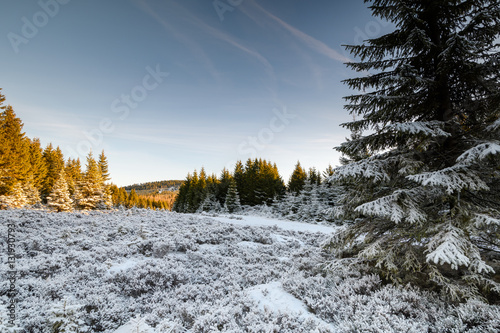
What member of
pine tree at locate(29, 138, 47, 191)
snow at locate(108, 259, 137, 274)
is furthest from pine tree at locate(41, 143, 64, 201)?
snow at locate(108, 259, 137, 274)

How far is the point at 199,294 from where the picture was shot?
6.08 m

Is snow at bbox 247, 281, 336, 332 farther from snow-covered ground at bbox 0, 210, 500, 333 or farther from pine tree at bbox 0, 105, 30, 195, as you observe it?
pine tree at bbox 0, 105, 30, 195

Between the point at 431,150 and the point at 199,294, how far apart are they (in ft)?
23.9

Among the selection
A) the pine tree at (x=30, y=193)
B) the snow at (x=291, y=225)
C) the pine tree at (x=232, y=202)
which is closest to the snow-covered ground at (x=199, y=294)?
the snow at (x=291, y=225)

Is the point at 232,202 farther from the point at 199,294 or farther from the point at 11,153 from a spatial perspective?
the point at 199,294

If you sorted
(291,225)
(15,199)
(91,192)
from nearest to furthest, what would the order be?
(291,225) < (15,199) < (91,192)

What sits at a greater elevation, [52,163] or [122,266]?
[52,163]

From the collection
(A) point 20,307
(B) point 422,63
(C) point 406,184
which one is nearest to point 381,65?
(B) point 422,63

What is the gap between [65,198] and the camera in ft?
83.7

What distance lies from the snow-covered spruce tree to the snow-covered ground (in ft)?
2.31

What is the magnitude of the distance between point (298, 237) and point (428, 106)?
10.4 meters

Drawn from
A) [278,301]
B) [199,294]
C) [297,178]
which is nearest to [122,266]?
[199,294]

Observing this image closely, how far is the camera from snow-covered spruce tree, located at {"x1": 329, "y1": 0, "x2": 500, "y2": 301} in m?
4.12

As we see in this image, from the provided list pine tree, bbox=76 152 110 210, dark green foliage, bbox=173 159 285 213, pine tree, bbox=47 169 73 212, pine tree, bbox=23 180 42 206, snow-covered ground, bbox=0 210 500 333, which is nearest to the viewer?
snow-covered ground, bbox=0 210 500 333
